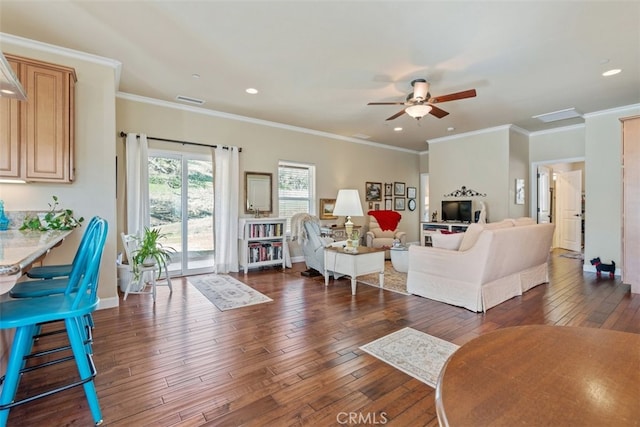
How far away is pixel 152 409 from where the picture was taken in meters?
1.78

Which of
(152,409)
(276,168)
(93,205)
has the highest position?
(276,168)

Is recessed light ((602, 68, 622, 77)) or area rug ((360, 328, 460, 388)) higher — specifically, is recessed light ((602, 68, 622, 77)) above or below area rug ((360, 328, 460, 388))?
above

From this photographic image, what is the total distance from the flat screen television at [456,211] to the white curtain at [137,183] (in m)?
6.06

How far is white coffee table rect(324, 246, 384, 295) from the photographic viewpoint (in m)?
4.03

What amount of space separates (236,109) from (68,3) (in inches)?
108

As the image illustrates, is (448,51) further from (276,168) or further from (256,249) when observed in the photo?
(256,249)

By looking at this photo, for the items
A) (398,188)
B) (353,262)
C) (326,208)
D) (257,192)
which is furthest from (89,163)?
(398,188)

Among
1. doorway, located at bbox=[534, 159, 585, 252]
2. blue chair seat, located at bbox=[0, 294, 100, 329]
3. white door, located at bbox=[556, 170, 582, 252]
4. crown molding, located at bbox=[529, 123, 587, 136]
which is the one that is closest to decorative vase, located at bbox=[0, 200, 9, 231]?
blue chair seat, located at bbox=[0, 294, 100, 329]

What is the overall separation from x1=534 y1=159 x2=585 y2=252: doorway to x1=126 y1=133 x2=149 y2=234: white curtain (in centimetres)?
805

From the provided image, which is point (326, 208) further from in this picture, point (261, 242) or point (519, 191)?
point (519, 191)

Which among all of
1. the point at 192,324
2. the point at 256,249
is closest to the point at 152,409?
the point at 192,324

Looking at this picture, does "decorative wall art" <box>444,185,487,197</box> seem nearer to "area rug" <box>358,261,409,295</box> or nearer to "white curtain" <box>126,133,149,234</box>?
"area rug" <box>358,261,409,295</box>

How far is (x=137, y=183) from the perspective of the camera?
14.7ft

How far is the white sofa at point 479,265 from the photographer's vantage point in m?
3.33
